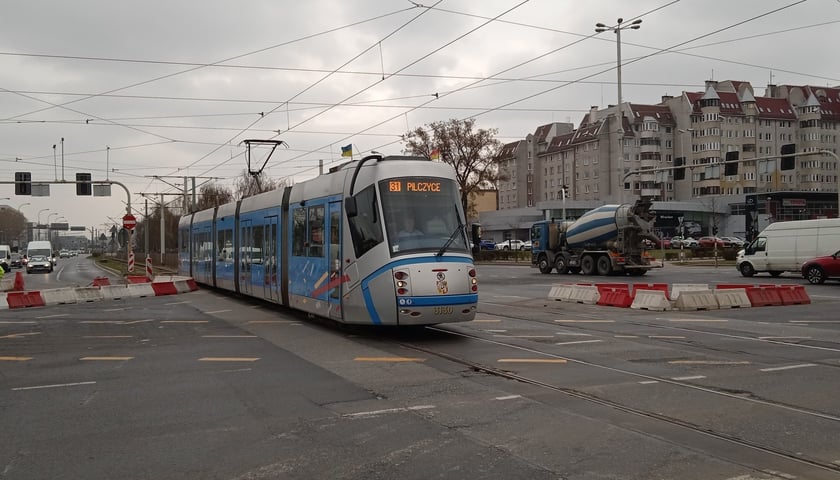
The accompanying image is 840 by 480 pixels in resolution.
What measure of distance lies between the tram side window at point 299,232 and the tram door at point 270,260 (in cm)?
137

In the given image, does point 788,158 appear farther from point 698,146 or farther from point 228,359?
point 698,146

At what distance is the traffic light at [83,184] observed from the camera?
3962 centimetres

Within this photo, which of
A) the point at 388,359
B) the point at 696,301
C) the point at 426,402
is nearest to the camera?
the point at 426,402

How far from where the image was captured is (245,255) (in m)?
20.7

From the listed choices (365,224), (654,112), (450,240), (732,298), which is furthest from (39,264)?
(654,112)

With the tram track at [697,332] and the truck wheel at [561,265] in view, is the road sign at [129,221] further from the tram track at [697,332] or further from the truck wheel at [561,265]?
the truck wheel at [561,265]

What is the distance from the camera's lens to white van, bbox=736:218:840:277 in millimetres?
28766

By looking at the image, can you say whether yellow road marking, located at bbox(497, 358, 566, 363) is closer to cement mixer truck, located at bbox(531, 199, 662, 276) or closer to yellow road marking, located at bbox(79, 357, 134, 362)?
yellow road marking, located at bbox(79, 357, 134, 362)

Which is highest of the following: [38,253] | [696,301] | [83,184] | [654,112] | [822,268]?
[654,112]

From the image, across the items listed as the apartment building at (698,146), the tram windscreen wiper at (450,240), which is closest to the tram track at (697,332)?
the tram windscreen wiper at (450,240)

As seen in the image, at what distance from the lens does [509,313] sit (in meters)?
18.1

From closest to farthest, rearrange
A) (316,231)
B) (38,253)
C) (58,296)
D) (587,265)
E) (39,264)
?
(316,231)
(58,296)
(587,265)
(39,264)
(38,253)

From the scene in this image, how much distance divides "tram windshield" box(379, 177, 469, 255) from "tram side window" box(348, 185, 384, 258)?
0.19 meters

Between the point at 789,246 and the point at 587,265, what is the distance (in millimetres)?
9704
